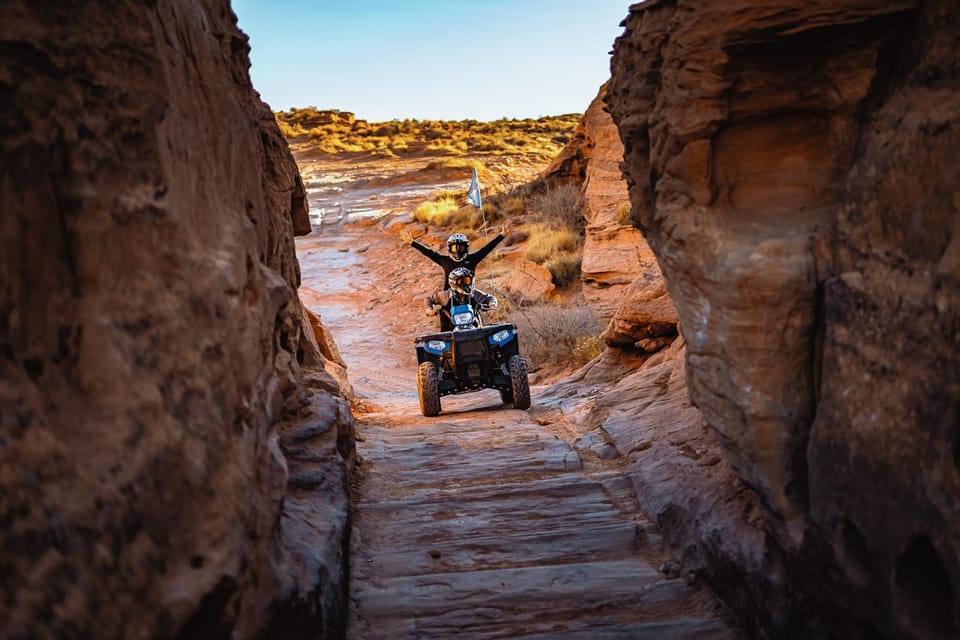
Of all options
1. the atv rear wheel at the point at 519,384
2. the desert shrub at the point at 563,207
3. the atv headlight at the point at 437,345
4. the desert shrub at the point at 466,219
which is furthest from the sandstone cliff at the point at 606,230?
the atv headlight at the point at 437,345

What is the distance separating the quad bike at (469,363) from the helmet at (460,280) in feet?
1.18

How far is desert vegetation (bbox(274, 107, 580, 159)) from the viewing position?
1695 inches

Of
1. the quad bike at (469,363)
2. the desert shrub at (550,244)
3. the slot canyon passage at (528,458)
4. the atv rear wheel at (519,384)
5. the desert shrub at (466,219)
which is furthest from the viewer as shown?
the desert shrub at (466,219)

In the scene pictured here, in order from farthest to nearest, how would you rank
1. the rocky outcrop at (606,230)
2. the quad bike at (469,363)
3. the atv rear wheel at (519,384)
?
the rocky outcrop at (606,230) → the quad bike at (469,363) → the atv rear wheel at (519,384)

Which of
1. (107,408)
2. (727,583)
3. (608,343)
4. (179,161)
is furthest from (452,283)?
(107,408)

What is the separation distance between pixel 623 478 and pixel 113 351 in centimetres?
420

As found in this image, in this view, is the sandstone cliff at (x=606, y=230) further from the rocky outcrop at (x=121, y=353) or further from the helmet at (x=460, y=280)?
the rocky outcrop at (x=121, y=353)

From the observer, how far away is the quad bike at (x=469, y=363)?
9438mm

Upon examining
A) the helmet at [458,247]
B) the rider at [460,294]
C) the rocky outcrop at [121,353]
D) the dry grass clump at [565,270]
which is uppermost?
the rocky outcrop at [121,353]

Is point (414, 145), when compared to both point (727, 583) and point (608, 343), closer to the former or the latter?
point (608, 343)

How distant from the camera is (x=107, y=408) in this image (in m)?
2.40

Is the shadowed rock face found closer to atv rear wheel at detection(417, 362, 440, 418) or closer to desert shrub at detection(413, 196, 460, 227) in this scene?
atv rear wheel at detection(417, 362, 440, 418)

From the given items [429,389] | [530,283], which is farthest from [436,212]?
[429,389]

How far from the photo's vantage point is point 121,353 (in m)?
2.47
